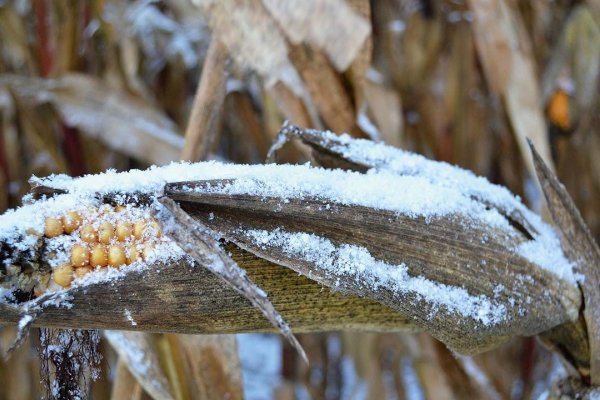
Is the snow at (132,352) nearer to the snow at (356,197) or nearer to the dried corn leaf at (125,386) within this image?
the dried corn leaf at (125,386)

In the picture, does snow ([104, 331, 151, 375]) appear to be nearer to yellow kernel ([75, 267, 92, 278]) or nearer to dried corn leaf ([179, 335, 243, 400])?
dried corn leaf ([179, 335, 243, 400])

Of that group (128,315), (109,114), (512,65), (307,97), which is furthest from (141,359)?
(512,65)

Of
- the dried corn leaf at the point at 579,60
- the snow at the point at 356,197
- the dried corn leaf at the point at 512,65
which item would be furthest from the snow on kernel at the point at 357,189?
the dried corn leaf at the point at 579,60

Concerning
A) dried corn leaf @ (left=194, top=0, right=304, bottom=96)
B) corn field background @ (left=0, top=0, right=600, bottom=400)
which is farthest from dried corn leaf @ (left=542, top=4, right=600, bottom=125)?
dried corn leaf @ (left=194, top=0, right=304, bottom=96)

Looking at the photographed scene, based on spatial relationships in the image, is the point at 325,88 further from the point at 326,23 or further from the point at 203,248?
the point at 203,248

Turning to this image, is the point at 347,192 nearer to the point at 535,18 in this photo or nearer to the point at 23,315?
the point at 23,315

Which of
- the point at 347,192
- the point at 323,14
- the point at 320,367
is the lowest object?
the point at 320,367

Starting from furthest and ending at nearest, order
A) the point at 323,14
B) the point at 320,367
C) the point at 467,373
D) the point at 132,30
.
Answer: the point at 320,367, the point at 132,30, the point at 467,373, the point at 323,14

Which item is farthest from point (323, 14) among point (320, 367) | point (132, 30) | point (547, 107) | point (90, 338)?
point (320, 367)
